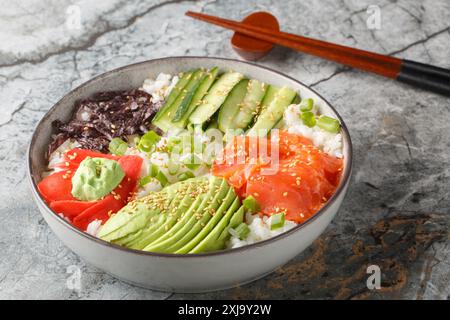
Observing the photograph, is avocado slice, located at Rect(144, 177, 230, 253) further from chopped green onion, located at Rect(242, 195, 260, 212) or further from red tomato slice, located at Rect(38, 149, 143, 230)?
red tomato slice, located at Rect(38, 149, 143, 230)

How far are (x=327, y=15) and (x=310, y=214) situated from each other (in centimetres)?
213

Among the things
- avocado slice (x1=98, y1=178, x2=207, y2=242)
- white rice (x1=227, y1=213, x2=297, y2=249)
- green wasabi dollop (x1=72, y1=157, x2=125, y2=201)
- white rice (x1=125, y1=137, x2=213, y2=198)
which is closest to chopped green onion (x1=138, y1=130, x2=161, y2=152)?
white rice (x1=125, y1=137, x2=213, y2=198)

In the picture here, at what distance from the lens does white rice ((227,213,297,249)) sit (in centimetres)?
253

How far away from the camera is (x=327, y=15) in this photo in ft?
14.5

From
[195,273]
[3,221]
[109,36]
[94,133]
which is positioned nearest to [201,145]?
[94,133]

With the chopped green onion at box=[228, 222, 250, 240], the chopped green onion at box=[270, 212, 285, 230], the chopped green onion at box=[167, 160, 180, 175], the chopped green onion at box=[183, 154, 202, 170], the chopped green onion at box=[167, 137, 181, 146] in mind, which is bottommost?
the chopped green onion at box=[228, 222, 250, 240]

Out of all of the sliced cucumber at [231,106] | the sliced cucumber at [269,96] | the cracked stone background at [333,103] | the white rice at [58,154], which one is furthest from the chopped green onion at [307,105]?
the white rice at [58,154]

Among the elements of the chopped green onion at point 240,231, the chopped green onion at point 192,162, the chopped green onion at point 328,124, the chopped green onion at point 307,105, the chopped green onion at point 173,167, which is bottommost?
the chopped green onion at point 240,231

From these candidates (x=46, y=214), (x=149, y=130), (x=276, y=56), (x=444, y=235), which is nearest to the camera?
(x=46, y=214)

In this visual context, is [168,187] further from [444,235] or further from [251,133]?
[444,235]

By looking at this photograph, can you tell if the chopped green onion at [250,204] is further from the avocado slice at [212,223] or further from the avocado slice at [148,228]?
the avocado slice at [148,228]

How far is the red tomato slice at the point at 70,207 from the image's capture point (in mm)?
2639

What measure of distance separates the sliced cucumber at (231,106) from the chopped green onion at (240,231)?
2.21 ft

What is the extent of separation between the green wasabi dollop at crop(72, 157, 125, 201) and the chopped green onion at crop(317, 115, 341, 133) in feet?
2.96
